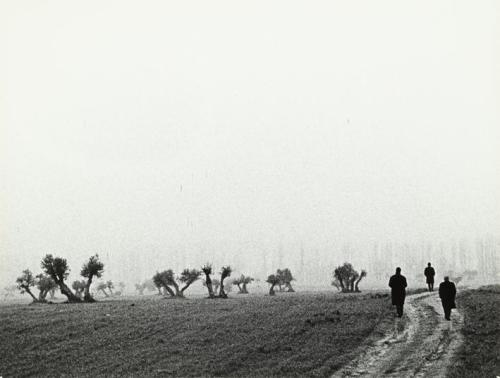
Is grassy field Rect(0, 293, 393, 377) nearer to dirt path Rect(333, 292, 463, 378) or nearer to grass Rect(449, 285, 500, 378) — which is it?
dirt path Rect(333, 292, 463, 378)

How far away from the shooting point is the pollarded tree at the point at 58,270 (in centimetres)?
6700

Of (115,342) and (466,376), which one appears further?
(115,342)

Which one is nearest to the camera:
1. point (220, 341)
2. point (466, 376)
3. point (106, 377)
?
point (466, 376)

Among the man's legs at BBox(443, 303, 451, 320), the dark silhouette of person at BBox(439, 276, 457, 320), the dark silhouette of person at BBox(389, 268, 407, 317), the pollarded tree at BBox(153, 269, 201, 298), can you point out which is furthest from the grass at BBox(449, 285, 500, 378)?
the pollarded tree at BBox(153, 269, 201, 298)

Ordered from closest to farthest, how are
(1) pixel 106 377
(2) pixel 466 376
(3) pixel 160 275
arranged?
(2) pixel 466 376, (1) pixel 106 377, (3) pixel 160 275

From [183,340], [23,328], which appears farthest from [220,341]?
[23,328]

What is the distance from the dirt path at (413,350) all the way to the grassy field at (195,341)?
1036 millimetres

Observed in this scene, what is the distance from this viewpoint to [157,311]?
144 ft

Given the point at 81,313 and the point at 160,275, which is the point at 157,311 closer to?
the point at 81,313

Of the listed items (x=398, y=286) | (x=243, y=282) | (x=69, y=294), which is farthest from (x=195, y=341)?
(x=243, y=282)

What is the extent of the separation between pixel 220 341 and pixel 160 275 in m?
57.4

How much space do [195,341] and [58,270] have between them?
148 feet

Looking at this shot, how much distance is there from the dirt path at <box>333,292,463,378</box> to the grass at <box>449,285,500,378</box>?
1.59ft

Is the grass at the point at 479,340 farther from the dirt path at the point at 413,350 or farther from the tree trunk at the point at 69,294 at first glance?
the tree trunk at the point at 69,294
